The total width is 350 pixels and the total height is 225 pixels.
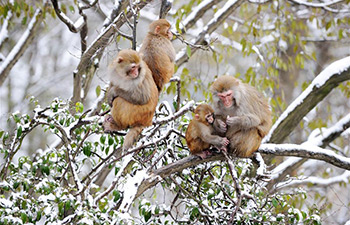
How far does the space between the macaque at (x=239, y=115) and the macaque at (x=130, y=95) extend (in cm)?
60

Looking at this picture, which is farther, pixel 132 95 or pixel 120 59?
pixel 132 95

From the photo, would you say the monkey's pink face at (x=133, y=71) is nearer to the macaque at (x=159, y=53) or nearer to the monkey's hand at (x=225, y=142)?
the macaque at (x=159, y=53)

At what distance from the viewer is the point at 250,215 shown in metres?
3.78

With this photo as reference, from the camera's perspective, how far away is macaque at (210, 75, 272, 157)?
4.17m

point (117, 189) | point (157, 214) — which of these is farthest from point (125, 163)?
point (157, 214)

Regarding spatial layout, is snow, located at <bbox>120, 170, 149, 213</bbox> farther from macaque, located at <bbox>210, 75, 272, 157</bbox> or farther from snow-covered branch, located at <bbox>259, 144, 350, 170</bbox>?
snow-covered branch, located at <bbox>259, 144, 350, 170</bbox>

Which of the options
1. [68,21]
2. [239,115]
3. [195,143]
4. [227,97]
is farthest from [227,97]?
[68,21]

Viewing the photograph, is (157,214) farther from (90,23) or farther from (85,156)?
(90,23)

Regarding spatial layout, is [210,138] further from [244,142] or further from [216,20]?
[216,20]

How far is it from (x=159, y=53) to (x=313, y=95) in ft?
6.75

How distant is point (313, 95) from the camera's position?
569 cm

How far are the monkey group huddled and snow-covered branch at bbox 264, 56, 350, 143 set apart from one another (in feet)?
4.80

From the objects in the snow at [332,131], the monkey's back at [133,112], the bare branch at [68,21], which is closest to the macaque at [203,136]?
the monkey's back at [133,112]

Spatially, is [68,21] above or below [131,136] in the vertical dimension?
above
